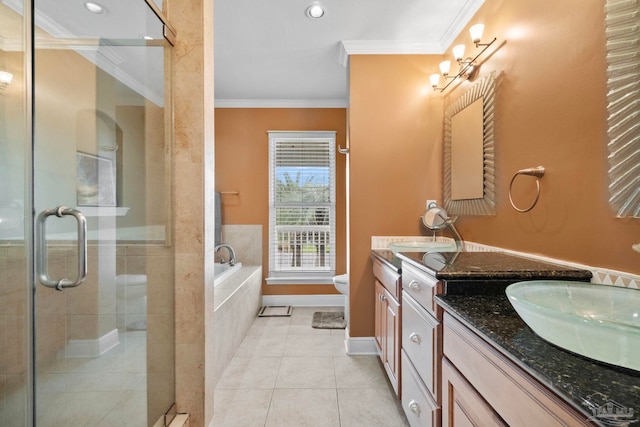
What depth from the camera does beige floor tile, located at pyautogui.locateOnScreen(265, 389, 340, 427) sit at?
1539 mm

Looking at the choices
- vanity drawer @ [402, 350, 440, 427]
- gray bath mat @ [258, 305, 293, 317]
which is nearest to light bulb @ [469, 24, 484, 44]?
vanity drawer @ [402, 350, 440, 427]

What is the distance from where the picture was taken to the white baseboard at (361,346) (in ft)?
7.47

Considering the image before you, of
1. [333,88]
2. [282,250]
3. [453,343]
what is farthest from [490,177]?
[282,250]

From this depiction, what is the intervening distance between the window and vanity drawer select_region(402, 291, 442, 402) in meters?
2.06

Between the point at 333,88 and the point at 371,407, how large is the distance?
10.1 ft

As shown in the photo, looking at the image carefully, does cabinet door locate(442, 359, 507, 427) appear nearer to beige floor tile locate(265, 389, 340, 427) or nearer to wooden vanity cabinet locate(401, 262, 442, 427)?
wooden vanity cabinet locate(401, 262, 442, 427)

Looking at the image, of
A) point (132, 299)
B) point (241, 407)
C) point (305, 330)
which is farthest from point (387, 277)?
point (132, 299)

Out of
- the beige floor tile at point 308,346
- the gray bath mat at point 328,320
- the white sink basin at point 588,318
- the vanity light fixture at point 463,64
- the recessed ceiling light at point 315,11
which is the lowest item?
the beige floor tile at point 308,346

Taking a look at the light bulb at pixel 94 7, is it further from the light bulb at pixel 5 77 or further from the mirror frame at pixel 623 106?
the mirror frame at pixel 623 106

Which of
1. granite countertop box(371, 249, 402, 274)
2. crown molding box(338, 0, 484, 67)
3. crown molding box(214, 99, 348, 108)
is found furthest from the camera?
crown molding box(214, 99, 348, 108)

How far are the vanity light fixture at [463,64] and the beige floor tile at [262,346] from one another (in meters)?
2.65

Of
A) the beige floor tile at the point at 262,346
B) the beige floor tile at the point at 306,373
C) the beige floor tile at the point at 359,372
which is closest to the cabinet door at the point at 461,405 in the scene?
the beige floor tile at the point at 359,372

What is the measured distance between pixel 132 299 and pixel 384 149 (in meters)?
2.07

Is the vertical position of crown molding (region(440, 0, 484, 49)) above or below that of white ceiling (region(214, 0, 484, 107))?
below
